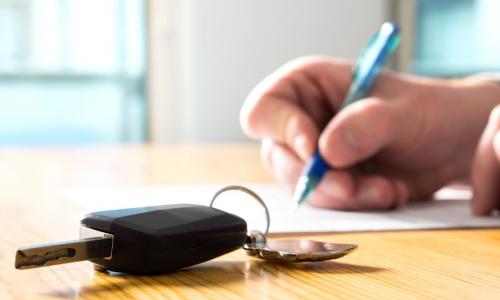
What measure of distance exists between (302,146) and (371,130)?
0.07 metres

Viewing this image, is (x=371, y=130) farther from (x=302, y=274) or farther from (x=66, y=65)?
(x=66, y=65)

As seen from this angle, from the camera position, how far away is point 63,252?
34 cm

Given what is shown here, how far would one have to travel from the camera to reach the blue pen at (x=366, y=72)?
0.65 meters

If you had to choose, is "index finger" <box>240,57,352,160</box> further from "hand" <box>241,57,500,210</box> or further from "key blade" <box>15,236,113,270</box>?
"key blade" <box>15,236,113,270</box>

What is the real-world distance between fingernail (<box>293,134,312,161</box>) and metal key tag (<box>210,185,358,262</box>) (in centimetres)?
25

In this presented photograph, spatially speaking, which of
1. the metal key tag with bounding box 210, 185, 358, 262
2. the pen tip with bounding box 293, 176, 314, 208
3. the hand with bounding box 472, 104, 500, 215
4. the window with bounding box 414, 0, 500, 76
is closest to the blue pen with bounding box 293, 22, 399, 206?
the pen tip with bounding box 293, 176, 314, 208

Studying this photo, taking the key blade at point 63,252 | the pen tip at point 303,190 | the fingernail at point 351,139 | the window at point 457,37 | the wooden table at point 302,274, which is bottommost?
the pen tip at point 303,190

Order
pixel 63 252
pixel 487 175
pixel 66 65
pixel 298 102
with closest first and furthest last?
pixel 63 252
pixel 487 175
pixel 298 102
pixel 66 65

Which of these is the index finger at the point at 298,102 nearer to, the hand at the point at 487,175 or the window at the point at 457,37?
the hand at the point at 487,175

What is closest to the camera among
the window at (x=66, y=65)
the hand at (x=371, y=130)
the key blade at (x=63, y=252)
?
the key blade at (x=63, y=252)

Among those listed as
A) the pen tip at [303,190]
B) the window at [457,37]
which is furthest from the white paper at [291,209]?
the window at [457,37]

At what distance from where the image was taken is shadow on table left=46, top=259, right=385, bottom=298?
12.9 inches

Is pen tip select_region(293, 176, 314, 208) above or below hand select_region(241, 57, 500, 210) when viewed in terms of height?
below

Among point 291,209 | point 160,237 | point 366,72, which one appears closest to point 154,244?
point 160,237
